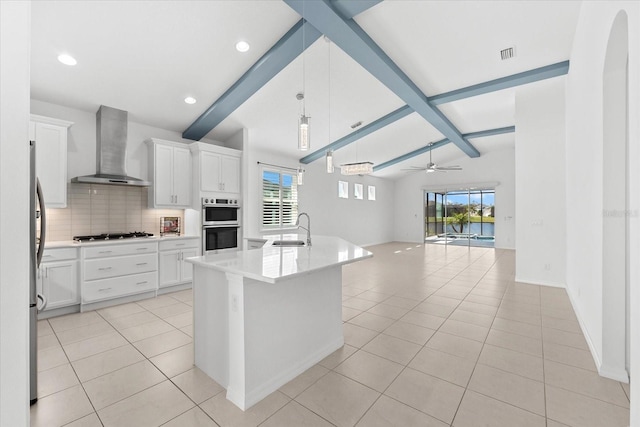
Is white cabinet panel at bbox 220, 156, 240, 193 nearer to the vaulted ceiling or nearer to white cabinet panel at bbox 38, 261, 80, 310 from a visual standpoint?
the vaulted ceiling

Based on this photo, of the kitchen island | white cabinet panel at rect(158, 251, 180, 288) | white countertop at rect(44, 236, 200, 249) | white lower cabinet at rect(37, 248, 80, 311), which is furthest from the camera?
white cabinet panel at rect(158, 251, 180, 288)

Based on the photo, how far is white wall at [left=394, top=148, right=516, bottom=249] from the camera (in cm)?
927

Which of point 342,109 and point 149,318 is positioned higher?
point 342,109

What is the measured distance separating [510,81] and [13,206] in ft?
18.4

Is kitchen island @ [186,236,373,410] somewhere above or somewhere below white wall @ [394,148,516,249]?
below

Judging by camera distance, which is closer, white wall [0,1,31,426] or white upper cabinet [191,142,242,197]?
white wall [0,1,31,426]

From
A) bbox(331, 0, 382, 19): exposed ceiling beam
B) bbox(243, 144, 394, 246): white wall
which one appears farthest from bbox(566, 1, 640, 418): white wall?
bbox(243, 144, 394, 246): white wall

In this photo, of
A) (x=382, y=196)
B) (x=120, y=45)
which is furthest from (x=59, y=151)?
(x=382, y=196)

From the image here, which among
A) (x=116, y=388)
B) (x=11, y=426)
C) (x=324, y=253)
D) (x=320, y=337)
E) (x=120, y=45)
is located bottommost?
(x=116, y=388)

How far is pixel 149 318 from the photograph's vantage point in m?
3.48

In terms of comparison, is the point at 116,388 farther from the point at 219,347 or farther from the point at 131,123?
the point at 131,123

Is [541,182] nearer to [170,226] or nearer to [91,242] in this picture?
[170,226]

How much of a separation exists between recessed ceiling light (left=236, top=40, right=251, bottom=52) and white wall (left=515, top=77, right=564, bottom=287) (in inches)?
183

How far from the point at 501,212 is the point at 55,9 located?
11.2 meters
